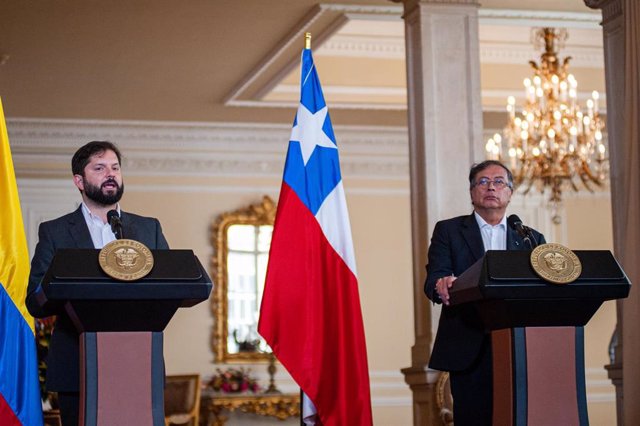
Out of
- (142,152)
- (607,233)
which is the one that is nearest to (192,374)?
(142,152)

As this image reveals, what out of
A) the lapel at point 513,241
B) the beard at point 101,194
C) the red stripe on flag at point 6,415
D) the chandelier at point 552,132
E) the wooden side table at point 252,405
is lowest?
the wooden side table at point 252,405

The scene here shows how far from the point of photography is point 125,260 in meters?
3.22

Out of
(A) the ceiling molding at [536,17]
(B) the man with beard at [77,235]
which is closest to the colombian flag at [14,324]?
(B) the man with beard at [77,235]

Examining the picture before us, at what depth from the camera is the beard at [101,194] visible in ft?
11.8

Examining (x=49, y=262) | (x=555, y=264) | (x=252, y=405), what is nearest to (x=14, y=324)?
(x=49, y=262)

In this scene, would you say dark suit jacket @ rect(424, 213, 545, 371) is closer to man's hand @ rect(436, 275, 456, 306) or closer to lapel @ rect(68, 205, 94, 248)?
man's hand @ rect(436, 275, 456, 306)

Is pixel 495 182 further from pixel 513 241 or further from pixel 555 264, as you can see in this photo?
pixel 555 264

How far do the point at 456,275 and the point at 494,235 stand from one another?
0.22 metres

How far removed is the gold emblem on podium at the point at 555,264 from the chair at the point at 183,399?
303 inches

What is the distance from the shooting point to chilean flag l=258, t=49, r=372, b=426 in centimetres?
456

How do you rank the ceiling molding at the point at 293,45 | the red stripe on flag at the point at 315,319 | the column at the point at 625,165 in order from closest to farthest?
the red stripe on flag at the point at 315,319 < the column at the point at 625,165 < the ceiling molding at the point at 293,45

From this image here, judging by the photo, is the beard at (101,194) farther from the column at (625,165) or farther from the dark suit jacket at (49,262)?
the column at (625,165)

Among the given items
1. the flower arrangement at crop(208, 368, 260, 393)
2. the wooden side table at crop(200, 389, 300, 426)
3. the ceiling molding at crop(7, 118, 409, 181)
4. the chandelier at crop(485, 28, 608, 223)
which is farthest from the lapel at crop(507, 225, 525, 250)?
the ceiling molding at crop(7, 118, 409, 181)

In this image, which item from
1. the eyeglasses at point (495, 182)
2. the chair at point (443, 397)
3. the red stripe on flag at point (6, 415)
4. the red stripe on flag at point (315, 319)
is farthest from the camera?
the chair at point (443, 397)
